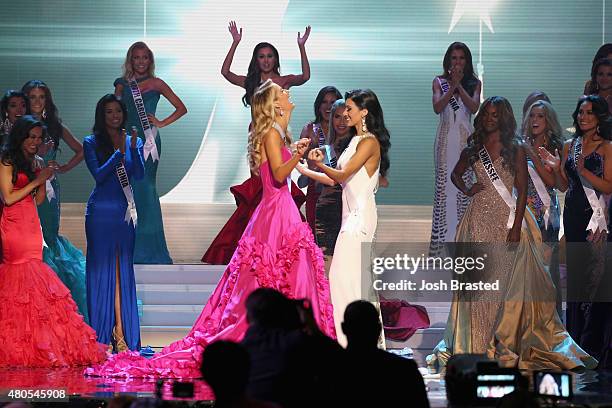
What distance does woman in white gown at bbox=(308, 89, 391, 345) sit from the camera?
7.12m

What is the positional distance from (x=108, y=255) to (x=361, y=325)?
4.58 metres

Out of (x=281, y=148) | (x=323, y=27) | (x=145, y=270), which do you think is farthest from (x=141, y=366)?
(x=323, y=27)

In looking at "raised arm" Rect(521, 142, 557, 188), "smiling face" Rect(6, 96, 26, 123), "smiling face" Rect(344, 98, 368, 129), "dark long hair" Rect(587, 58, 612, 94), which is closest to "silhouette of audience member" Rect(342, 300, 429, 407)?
"smiling face" Rect(344, 98, 368, 129)

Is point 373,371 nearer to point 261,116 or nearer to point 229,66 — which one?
point 261,116

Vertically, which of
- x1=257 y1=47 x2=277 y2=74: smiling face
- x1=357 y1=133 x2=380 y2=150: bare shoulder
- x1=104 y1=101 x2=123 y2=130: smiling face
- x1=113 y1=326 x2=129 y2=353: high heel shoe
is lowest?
x1=113 y1=326 x2=129 y2=353: high heel shoe

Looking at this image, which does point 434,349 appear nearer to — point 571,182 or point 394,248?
point 571,182

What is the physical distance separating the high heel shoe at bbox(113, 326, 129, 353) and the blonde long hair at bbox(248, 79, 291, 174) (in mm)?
1838

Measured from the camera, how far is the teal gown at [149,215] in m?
10.5

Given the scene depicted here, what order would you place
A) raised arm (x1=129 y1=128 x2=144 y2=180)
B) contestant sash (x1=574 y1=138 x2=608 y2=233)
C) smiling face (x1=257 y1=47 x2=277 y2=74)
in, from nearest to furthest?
contestant sash (x1=574 y1=138 x2=608 y2=233)
raised arm (x1=129 y1=128 x2=144 y2=180)
smiling face (x1=257 y1=47 x2=277 y2=74)

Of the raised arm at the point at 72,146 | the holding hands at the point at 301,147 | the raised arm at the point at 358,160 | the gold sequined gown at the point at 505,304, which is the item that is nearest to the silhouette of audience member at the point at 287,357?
the holding hands at the point at 301,147

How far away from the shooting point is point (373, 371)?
13.8 feet

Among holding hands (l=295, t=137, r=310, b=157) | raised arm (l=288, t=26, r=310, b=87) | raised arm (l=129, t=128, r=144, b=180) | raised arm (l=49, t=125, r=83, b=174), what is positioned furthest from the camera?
raised arm (l=288, t=26, r=310, b=87)

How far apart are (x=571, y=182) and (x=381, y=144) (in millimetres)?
1765

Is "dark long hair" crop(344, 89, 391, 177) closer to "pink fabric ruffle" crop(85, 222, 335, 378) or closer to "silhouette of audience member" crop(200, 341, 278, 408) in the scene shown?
"pink fabric ruffle" crop(85, 222, 335, 378)
